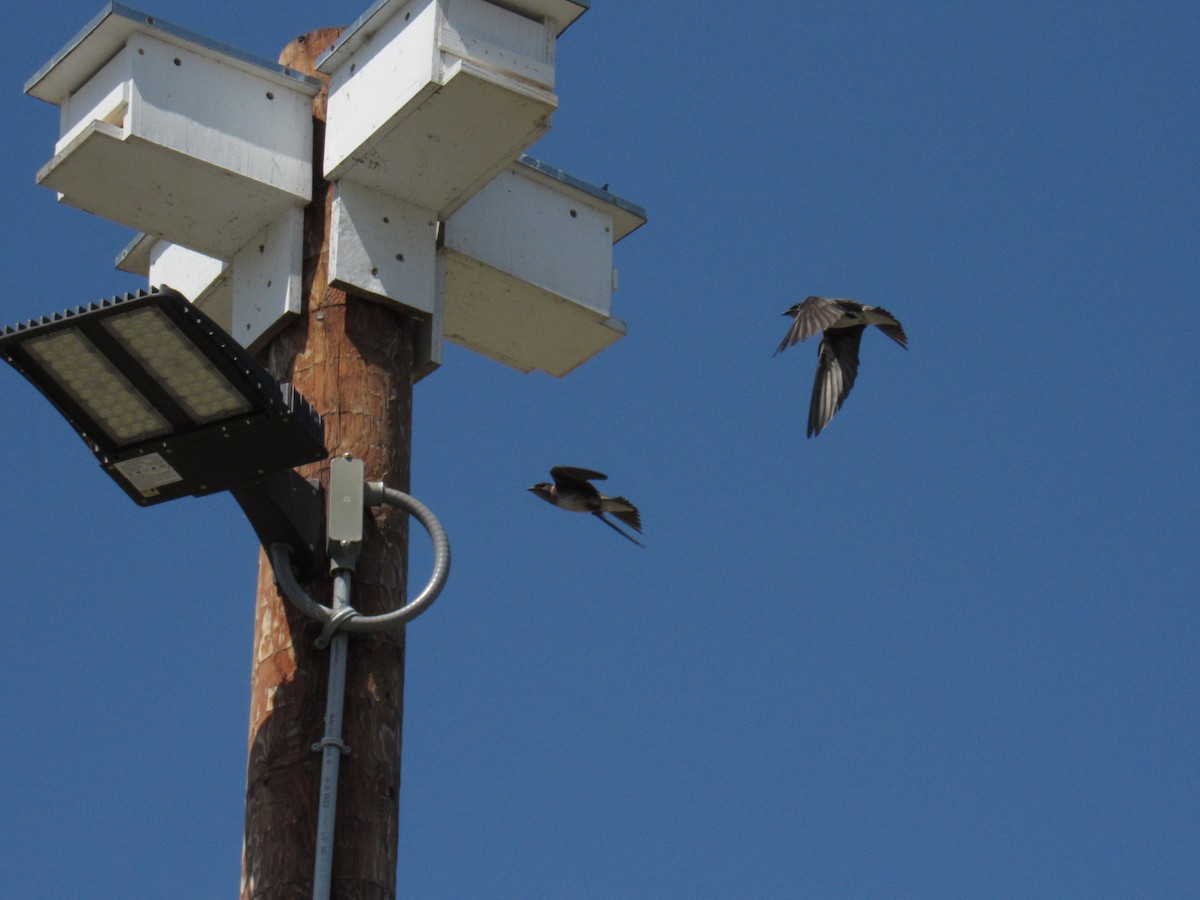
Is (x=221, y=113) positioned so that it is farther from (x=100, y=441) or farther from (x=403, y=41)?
(x=100, y=441)

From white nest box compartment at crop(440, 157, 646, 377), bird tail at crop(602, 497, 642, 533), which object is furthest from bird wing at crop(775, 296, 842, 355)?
white nest box compartment at crop(440, 157, 646, 377)

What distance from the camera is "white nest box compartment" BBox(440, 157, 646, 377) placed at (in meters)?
4.95

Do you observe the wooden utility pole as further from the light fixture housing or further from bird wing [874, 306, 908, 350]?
bird wing [874, 306, 908, 350]

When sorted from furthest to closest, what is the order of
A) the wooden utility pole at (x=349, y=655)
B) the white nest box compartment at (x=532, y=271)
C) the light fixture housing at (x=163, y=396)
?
the white nest box compartment at (x=532, y=271) → the wooden utility pole at (x=349, y=655) → the light fixture housing at (x=163, y=396)

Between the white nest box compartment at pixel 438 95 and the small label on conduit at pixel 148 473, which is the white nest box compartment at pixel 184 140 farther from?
the small label on conduit at pixel 148 473

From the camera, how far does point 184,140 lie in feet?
15.1

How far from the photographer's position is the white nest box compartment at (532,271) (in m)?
4.95

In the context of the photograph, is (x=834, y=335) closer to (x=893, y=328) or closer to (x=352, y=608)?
(x=893, y=328)

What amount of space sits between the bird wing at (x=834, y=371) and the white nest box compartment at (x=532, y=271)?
1.66 meters

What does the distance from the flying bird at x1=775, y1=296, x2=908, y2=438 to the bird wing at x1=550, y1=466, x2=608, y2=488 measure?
97 cm

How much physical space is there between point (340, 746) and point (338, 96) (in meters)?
1.51

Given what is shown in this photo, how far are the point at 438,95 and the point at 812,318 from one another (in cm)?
262

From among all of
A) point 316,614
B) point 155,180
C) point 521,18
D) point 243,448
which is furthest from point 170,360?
point 521,18

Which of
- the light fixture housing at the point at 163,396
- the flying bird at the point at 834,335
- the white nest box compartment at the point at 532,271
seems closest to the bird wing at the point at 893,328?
the flying bird at the point at 834,335
